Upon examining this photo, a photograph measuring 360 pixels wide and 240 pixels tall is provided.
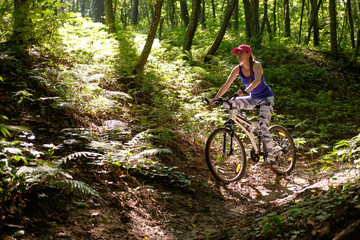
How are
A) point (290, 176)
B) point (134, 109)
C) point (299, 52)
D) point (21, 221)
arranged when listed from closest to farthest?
point (21, 221), point (290, 176), point (134, 109), point (299, 52)

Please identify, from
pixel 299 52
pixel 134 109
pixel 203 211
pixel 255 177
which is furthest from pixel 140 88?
pixel 299 52

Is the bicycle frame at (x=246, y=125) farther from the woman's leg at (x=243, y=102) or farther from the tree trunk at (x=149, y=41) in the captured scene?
the tree trunk at (x=149, y=41)

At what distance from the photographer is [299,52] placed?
1596cm

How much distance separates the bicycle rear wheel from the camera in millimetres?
6574

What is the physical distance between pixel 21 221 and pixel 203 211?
274 centimetres

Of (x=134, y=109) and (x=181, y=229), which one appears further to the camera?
(x=134, y=109)

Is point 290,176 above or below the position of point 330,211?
below

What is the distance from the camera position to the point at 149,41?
9273 mm

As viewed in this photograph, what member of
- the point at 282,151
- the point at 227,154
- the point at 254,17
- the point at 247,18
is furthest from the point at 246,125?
the point at 254,17

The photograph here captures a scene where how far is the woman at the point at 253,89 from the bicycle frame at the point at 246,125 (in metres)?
0.16

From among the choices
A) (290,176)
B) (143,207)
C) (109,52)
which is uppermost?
(109,52)

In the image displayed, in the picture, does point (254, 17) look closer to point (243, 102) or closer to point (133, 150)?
point (243, 102)

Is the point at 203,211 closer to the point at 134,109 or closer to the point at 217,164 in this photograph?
the point at 217,164

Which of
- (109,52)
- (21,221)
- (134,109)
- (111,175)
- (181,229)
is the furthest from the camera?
(109,52)
